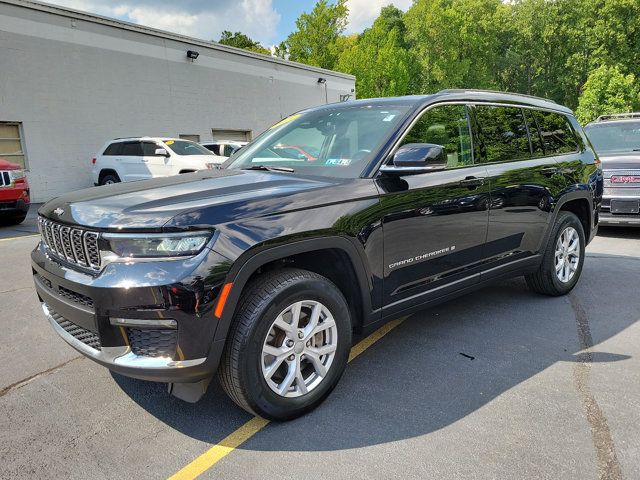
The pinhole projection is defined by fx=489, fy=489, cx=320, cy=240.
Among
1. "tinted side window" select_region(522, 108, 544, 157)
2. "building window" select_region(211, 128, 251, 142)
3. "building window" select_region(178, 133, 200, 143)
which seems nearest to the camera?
"tinted side window" select_region(522, 108, 544, 157)

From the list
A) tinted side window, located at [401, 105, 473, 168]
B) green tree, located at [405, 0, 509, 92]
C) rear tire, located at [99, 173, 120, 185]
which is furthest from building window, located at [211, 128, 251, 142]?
green tree, located at [405, 0, 509, 92]

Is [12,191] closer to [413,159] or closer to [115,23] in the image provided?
[413,159]

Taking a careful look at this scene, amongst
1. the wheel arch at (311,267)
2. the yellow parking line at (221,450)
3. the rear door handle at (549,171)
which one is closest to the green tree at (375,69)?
the rear door handle at (549,171)

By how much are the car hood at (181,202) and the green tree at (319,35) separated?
36.1 metres

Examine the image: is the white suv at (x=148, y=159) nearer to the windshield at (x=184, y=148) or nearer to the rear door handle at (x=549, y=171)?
the windshield at (x=184, y=148)

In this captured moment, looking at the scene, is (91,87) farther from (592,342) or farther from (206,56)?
(592,342)

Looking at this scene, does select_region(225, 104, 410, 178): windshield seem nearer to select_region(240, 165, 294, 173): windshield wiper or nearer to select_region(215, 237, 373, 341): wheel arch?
select_region(240, 165, 294, 173): windshield wiper

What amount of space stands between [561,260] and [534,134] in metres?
1.24

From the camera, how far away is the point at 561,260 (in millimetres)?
4688

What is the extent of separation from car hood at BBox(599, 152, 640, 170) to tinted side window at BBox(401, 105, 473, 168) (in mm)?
5056

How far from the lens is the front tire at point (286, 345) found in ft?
7.93

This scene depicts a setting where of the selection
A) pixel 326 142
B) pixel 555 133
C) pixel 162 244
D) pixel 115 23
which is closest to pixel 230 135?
pixel 115 23

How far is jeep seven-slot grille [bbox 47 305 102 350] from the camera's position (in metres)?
2.41

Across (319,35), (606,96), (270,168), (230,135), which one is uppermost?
(319,35)
